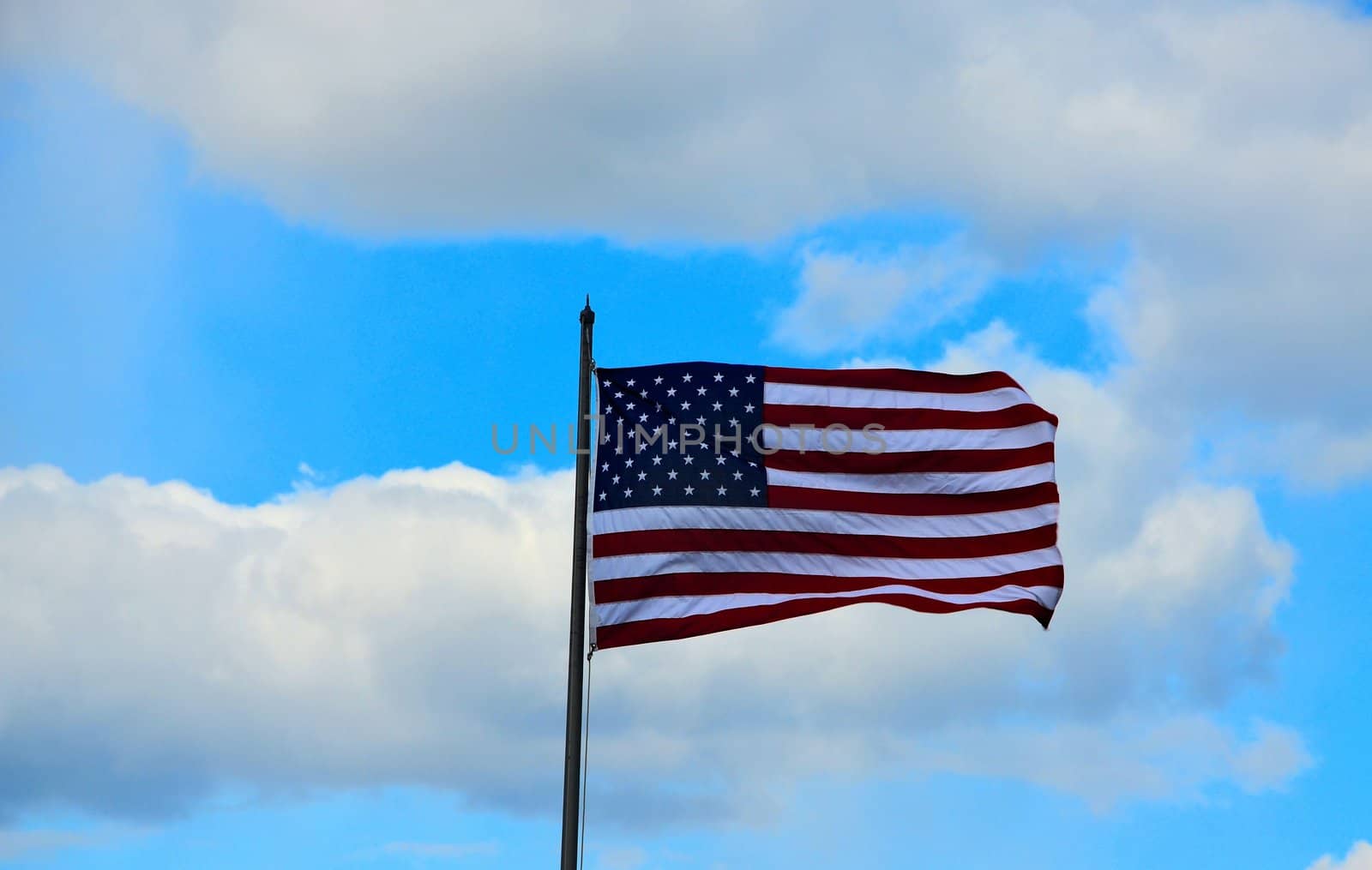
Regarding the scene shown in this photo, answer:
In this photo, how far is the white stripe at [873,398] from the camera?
29.6 meters

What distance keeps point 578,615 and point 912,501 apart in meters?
5.77

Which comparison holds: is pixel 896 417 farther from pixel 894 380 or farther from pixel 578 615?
pixel 578 615

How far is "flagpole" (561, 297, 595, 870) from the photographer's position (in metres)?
25.8

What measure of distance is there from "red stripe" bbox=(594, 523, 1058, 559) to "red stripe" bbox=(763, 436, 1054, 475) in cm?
104

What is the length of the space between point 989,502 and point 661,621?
5.51 m

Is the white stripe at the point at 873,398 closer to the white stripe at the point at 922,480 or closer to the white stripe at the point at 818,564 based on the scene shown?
the white stripe at the point at 922,480

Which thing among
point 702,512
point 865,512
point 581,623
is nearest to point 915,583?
point 865,512

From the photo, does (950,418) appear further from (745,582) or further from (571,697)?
(571,697)

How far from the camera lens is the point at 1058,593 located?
1158 inches

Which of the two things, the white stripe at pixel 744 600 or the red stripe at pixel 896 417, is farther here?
the red stripe at pixel 896 417

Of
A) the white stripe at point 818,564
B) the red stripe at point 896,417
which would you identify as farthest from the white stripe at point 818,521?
the red stripe at point 896,417

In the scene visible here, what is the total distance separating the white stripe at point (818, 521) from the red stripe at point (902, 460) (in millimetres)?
700

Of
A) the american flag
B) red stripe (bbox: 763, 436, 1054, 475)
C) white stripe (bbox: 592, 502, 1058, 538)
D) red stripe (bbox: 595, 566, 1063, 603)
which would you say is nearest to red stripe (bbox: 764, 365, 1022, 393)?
the american flag

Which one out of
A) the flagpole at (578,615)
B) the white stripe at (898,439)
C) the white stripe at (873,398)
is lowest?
the flagpole at (578,615)
